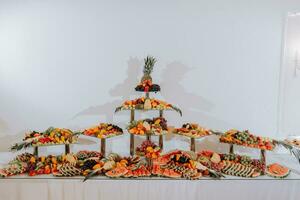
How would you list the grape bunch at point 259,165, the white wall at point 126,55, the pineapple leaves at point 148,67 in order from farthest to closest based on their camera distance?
1. the white wall at point 126,55
2. the pineapple leaves at point 148,67
3. the grape bunch at point 259,165

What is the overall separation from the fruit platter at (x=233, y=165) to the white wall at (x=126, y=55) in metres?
0.76

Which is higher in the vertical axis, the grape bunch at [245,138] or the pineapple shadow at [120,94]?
the pineapple shadow at [120,94]

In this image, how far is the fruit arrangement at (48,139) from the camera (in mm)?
2598

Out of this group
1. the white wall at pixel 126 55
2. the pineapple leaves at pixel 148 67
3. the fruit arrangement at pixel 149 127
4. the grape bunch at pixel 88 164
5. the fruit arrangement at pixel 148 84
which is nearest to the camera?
the grape bunch at pixel 88 164

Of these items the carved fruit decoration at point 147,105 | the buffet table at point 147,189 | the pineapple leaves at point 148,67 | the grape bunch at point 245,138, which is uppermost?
the pineapple leaves at point 148,67

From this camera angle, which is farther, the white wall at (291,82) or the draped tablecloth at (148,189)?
the white wall at (291,82)

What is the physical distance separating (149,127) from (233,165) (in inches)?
30.3

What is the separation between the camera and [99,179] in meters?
2.36

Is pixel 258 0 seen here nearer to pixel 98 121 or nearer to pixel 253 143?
pixel 253 143

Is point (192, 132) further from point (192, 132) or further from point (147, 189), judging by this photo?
point (147, 189)

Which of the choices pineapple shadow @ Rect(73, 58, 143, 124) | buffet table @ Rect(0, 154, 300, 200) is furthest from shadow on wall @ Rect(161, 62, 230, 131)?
buffet table @ Rect(0, 154, 300, 200)

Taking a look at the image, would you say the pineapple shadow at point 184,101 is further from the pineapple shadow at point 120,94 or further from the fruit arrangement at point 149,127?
the fruit arrangement at point 149,127

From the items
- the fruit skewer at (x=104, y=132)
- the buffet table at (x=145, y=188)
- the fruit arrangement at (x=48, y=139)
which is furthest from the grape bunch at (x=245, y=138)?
the fruit arrangement at (x=48, y=139)

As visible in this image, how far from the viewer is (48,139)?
8.65 ft
